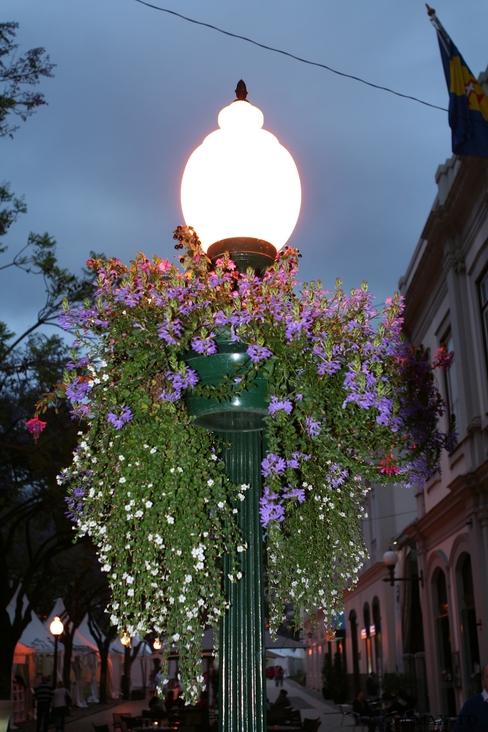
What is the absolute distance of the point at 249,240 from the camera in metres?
3.89

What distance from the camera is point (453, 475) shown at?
18.9 m

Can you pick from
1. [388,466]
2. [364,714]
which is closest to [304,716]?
[364,714]

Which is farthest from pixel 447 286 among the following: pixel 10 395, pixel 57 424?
pixel 10 395

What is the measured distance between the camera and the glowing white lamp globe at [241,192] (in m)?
3.90

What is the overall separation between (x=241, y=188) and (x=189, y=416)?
110cm

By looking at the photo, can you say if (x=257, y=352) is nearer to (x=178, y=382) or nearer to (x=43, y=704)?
(x=178, y=382)

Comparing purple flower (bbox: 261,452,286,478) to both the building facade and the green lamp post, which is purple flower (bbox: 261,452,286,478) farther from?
the building facade

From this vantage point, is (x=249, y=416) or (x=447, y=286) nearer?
(x=249, y=416)

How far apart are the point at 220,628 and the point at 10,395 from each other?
1859cm

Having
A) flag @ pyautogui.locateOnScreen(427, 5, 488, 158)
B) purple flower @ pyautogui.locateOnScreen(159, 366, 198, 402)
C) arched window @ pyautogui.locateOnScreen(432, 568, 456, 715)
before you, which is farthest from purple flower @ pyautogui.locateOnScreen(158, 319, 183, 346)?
arched window @ pyautogui.locateOnScreen(432, 568, 456, 715)

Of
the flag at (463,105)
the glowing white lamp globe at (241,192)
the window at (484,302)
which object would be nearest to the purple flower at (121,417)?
the glowing white lamp globe at (241,192)

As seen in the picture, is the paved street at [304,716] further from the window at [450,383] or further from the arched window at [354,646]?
the window at [450,383]

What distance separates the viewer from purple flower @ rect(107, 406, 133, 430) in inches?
134

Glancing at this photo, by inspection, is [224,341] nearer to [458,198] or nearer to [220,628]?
[220,628]
